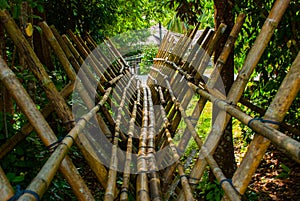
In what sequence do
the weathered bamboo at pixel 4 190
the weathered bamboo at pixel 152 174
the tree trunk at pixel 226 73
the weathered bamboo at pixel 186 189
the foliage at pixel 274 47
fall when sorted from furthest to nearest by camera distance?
the tree trunk at pixel 226 73, the foliage at pixel 274 47, the weathered bamboo at pixel 152 174, the weathered bamboo at pixel 186 189, the weathered bamboo at pixel 4 190

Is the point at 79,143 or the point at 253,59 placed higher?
the point at 253,59

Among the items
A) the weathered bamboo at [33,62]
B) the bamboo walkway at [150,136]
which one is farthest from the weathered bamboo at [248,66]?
the weathered bamboo at [33,62]

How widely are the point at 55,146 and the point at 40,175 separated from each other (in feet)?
1.22

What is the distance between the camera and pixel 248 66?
5.90ft

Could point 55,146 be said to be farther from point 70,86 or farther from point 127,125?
point 127,125

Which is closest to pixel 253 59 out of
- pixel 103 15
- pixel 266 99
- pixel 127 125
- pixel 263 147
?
pixel 263 147

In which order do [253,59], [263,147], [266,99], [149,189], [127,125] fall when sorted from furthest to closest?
[127,125], [266,99], [149,189], [253,59], [263,147]

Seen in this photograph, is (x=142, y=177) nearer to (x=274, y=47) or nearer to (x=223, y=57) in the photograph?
(x=223, y=57)

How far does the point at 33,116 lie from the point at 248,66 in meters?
1.11

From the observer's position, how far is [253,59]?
70.3 inches

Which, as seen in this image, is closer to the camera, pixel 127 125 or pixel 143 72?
pixel 127 125

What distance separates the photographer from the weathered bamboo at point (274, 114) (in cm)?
135

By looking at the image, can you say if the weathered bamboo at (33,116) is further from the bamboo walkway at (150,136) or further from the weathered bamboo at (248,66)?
the weathered bamboo at (248,66)

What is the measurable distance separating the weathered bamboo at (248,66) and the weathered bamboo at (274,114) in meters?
0.38
